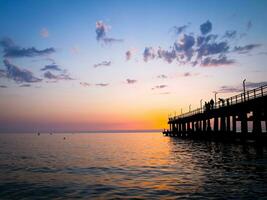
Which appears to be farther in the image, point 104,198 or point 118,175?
point 118,175

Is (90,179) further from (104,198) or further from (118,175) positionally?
(104,198)

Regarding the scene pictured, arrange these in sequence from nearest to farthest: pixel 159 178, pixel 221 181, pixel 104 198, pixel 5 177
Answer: pixel 104 198 → pixel 221 181 → pixel 159 178 → pixel 5 177

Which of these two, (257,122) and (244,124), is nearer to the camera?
(257,122)

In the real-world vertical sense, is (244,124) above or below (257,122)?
below

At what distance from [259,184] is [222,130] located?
1222 inches

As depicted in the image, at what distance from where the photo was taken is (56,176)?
58.9 ft

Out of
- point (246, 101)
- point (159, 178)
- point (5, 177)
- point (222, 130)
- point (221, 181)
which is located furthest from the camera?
point (222, 130)

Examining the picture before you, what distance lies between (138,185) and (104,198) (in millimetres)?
3150

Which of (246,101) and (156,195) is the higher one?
(246,101)

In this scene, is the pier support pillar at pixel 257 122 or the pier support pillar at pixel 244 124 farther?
the pier support pillar at pixel 244 124

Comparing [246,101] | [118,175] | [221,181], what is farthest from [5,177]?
[246,101]

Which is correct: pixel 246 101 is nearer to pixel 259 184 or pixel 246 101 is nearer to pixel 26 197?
pixel 259 184

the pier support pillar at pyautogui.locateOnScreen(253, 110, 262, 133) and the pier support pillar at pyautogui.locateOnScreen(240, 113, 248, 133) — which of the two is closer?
the pier support pillar at pyautogui.locateOnScreen(253, 110, 262, 133)

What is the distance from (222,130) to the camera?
43.3 metres
